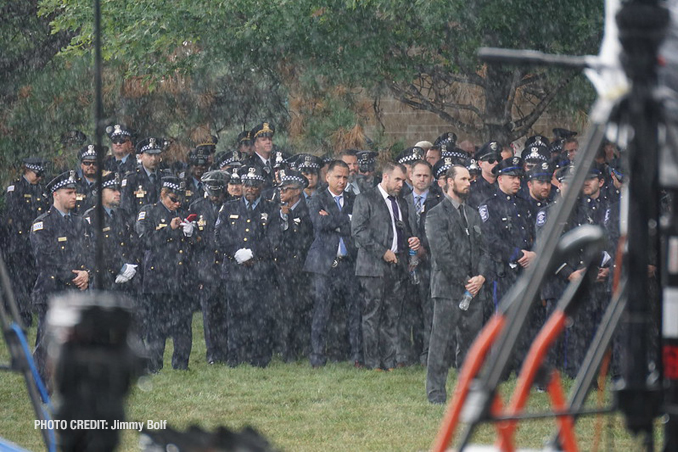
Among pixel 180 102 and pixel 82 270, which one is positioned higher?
pixel 82 270

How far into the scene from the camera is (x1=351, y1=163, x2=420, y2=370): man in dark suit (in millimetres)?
10859

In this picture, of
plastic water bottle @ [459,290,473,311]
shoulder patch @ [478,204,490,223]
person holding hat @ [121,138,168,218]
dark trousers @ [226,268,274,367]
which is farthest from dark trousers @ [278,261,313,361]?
plastic water bottle @ [459,290,473,311]

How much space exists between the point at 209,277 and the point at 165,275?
650 millimetres

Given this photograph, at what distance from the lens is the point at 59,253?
31.5ft

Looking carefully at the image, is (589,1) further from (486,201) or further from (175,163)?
(175,163)

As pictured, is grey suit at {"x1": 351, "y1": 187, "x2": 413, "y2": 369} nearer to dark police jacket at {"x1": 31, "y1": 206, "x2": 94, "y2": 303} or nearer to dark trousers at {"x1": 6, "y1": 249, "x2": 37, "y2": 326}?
dark police jacket at {"x1": 31, "y1": 206, "x2": 94, "y2": 303}

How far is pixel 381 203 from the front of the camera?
10852mm

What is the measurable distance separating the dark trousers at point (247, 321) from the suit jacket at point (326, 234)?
541 mm

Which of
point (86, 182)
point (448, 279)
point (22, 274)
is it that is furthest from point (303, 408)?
point (22, 274)

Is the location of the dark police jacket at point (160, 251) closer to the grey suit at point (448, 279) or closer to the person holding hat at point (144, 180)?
the person holding hat at point (144, 180)

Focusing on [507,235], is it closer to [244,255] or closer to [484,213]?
[484,213]

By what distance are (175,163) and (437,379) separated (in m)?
7.13

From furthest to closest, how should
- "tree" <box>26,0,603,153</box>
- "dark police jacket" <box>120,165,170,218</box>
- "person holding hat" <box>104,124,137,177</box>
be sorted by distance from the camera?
"person holding hat" <box>104,124,137,177</box> → "tree" <box>26,0,603,153</box> → "dark police jacket" <box>120,165,170,218</box>

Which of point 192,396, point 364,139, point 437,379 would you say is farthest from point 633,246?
point 364,139
